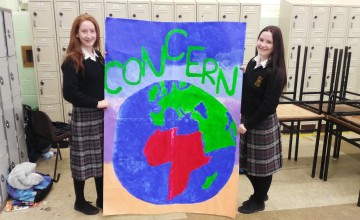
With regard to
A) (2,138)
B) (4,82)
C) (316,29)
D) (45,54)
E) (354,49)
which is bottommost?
(2,138)

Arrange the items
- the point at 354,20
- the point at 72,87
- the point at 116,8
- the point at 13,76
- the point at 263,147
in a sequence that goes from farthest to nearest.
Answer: the point at 354,20, the point at 116,8, the point at 13,76, the point at 263,147, the point at 72,87

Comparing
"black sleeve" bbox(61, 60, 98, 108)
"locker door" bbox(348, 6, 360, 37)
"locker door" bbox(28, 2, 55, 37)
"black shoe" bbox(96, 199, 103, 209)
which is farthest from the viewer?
"locker door" bbox(348, 6, 360, 37)

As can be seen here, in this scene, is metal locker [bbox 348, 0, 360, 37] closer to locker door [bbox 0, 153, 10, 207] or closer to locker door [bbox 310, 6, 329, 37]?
locker door [bbox 310, 6, 329, 37]

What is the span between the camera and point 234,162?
2051mm

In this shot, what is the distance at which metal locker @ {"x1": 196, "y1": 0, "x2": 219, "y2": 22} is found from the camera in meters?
3.75

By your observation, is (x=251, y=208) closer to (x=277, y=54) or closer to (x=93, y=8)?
(x=277, y=54)

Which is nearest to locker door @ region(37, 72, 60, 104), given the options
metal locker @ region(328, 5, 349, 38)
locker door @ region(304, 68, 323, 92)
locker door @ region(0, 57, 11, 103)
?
locker door @ region(0, 57, 11, 103)

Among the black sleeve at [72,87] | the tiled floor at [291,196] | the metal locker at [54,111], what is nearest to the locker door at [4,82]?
the tiled floor at [291,196]

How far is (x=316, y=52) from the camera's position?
414 cm

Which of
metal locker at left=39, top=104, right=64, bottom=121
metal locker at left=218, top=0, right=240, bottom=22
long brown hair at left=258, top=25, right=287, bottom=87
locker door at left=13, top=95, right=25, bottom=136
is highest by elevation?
metal locker at left=218, top=0, right=240, bottom=22

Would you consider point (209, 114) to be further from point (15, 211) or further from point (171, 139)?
point (15, 211)

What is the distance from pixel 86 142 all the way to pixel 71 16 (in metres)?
2.13

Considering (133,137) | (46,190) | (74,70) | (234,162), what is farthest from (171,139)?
(46,190)

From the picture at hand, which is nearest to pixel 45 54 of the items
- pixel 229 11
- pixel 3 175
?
pixel 3 175
